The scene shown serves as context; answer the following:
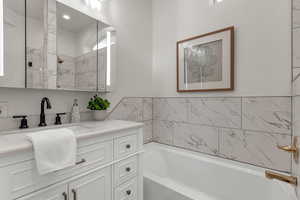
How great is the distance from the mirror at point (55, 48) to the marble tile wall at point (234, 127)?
1.06 meters

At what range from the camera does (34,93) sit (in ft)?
4.21

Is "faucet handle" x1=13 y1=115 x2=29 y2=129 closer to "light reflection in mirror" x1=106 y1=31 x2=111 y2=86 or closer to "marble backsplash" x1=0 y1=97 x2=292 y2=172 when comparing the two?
"marble backsplash" x1=0 y1=97 x2=292 y2=172

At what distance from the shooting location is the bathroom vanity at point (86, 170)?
737mm

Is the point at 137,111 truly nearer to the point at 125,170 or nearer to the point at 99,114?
the point at 99,114

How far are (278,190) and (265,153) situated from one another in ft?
1.07

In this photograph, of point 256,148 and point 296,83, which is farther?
point 256,148

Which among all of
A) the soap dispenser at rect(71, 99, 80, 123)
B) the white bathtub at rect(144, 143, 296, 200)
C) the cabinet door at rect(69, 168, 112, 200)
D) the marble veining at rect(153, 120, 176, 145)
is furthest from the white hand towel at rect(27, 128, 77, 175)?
the marble veining at rect(153, 120, 176, 145)

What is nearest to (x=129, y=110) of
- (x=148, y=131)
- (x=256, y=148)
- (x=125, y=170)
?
(x=148, y=131)

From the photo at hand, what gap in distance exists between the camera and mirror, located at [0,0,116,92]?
113cm

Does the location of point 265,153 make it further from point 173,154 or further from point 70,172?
point 70,172

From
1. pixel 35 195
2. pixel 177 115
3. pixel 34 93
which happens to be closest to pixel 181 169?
pixel 177 115

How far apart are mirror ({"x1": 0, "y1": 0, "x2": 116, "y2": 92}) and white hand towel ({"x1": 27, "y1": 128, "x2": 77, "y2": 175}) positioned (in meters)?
0.60

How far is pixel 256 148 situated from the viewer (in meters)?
1.59

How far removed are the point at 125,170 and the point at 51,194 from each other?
0.57 m
